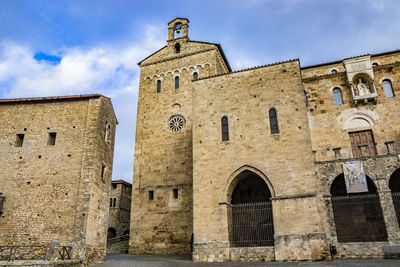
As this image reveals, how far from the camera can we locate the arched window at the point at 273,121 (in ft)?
52.8

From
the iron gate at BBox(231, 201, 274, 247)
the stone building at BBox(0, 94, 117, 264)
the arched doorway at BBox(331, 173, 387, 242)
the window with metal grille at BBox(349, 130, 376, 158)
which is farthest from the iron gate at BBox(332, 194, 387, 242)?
the stone building at BBox(0, 94, 117, 264)

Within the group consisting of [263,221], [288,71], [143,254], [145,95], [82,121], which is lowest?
[143,254]

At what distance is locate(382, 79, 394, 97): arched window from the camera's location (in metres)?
19.5

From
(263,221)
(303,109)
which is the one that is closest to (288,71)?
(303,109)

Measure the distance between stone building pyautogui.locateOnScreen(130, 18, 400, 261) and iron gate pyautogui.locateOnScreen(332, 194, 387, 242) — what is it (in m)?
0.06

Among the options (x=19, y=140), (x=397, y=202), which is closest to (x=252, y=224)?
(x=397, y=202)

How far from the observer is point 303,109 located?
52.1 ft

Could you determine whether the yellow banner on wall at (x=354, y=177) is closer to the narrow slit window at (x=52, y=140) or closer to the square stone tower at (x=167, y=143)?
the square stone tower at (x=167, y=143)

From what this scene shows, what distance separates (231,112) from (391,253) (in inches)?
374

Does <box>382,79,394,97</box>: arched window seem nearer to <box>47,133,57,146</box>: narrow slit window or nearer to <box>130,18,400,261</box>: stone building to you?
<box>130,18,400,261</box>: stone building

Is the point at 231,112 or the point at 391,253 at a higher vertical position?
the point at 231,112

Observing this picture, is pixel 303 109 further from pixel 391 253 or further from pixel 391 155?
pixel 391 253

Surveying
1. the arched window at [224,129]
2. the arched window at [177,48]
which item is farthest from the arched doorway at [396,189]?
the arched window at [177,48]

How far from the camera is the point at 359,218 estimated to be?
16156 mm
